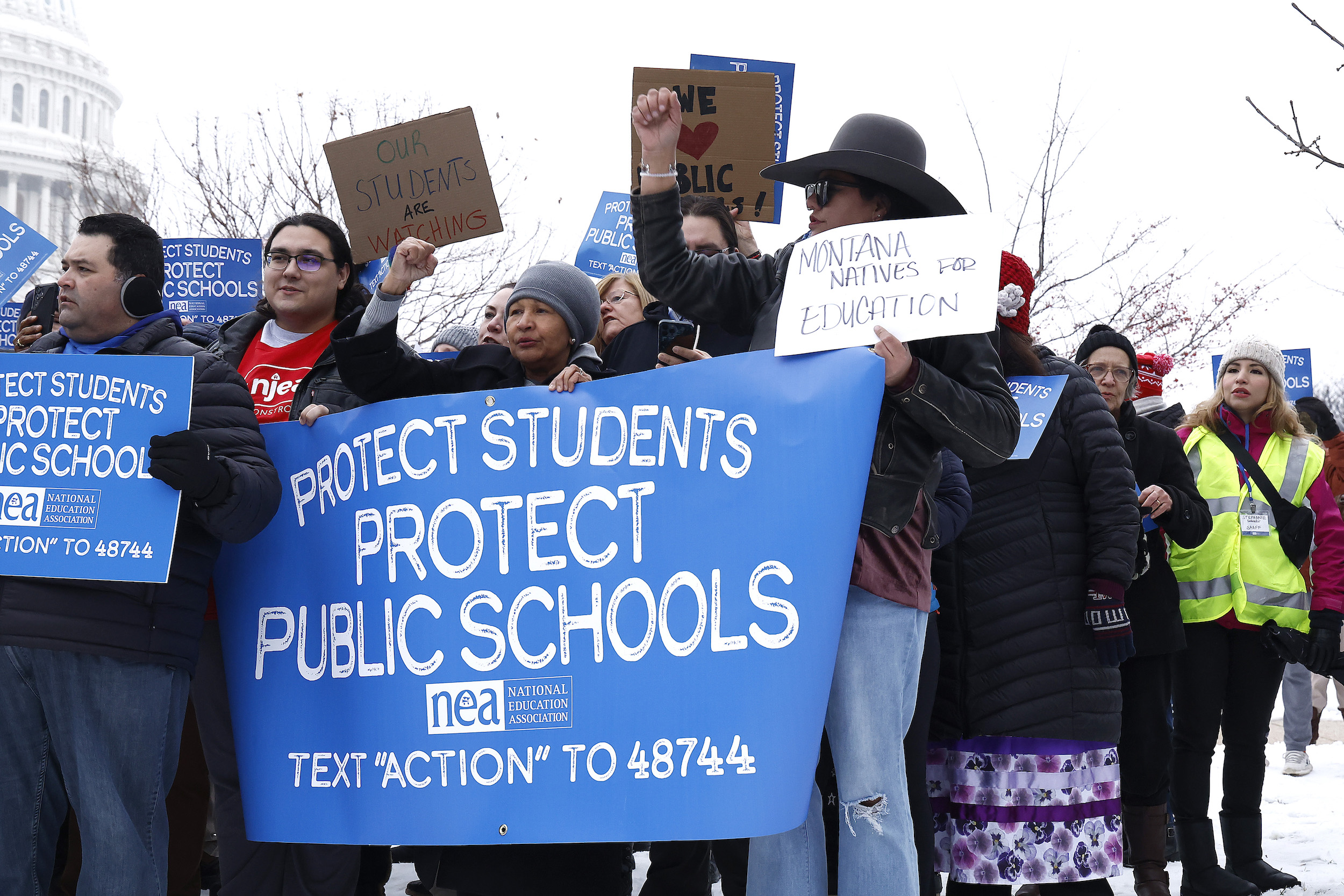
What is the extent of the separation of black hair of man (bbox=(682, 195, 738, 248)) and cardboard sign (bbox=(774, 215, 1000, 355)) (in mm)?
1612

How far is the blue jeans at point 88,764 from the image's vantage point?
9.20 feet

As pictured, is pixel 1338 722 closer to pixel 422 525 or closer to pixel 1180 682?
pixel 1180 682

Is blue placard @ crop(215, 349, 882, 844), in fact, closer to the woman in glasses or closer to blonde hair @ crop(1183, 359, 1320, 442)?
the woman in glasses

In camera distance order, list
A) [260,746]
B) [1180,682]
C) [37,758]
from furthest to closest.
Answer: [1180,682] < [260,746] < [37,758]

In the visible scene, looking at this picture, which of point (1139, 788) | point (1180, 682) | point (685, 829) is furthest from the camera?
point (1180, 682)

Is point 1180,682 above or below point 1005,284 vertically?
below

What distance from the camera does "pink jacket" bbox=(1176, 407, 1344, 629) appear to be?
15.7ft

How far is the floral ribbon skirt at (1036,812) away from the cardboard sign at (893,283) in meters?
1.68

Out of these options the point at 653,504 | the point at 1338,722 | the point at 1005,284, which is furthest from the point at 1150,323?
the point at 653,504

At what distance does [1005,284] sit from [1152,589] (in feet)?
4.68

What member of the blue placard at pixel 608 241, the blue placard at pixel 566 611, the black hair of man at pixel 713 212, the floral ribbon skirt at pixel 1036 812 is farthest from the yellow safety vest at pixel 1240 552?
the blue placard at pixel 608 241

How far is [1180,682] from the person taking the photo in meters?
4.68

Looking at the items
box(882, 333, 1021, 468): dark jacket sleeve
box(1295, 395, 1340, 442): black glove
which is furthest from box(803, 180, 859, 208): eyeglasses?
box(1295, 395, 1340, 442): black glove

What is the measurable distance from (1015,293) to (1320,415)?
544 centimetres
